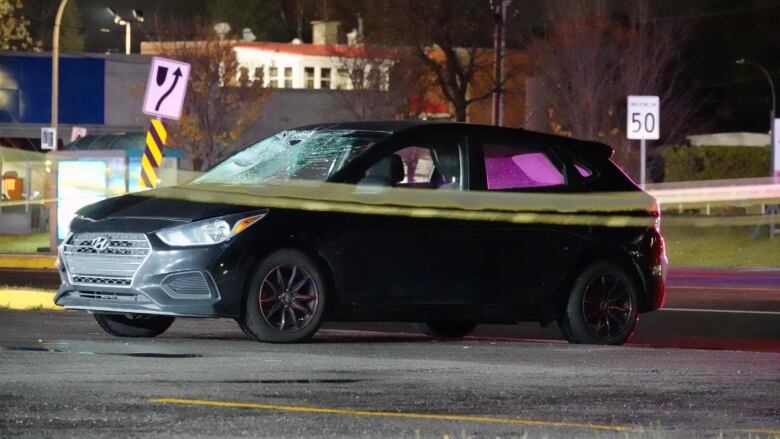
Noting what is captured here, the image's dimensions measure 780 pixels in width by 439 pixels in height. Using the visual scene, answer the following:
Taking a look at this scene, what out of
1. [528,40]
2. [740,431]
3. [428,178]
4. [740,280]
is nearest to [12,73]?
[528,40]

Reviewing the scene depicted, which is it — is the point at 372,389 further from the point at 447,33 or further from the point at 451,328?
the point at 447,33

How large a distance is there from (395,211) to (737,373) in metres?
2.71

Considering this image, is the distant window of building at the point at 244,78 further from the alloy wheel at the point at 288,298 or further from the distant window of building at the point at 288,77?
the alloy wheel at the point at 288,298

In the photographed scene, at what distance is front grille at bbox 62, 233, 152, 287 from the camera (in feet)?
35.8

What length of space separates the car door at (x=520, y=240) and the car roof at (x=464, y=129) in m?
0.09

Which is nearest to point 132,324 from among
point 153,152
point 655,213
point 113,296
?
point 113,296

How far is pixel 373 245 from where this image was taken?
37.1ft

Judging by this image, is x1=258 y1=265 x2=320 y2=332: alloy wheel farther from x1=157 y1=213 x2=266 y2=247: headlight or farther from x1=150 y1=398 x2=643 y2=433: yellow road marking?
x1=150 y1=398 x2=643 y2=433: yellow road marking

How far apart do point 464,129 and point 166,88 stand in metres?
11.4

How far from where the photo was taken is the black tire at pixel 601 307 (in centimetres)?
1212

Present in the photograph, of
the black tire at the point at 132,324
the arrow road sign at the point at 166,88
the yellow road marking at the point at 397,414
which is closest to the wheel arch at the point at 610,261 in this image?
the black tire at the point at 132,324

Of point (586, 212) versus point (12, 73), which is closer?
point (586, 212)

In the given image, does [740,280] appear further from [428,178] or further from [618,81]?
[618,81]

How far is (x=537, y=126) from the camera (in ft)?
228
